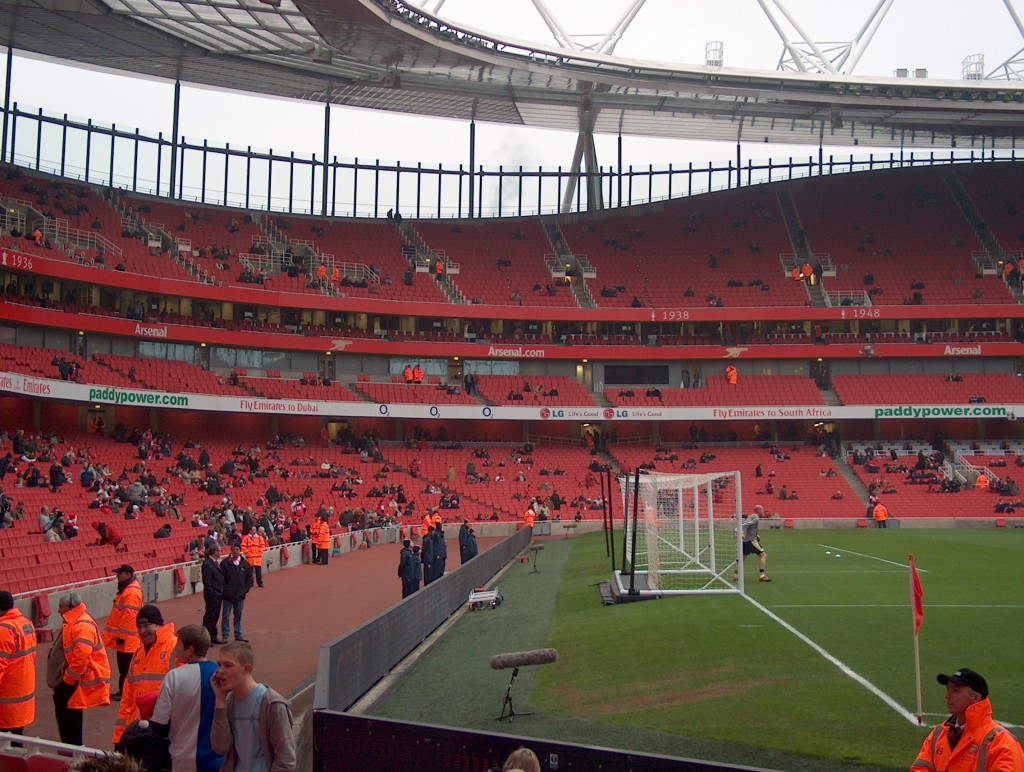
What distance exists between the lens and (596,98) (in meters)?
56.8

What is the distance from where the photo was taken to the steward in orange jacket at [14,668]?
845 centimetres

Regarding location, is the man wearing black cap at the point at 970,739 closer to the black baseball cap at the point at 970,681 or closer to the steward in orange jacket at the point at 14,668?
the black baseball cap at the point at 970,681

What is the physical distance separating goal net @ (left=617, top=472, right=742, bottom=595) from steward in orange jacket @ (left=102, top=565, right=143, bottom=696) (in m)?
8.72

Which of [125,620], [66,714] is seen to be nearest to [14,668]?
[66,714]

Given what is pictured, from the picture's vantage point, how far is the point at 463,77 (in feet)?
175

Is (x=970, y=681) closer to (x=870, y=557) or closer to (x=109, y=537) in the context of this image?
(x=870, y=557)

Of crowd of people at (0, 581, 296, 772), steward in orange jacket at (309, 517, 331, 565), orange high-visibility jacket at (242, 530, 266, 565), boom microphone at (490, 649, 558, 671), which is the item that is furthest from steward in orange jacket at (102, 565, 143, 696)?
steward in orange jacket at (309, 517, 331, 565)

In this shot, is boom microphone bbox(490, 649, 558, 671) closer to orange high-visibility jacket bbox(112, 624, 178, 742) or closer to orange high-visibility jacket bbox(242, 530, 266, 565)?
orange high-visibility jacket bbox(112, 624, 178, 742)

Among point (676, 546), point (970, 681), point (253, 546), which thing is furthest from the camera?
point (676, 546)

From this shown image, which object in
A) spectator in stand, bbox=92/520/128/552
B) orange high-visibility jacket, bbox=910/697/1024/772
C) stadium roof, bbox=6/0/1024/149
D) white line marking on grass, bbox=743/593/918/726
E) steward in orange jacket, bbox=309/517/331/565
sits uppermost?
stadium roof, bbox=6/0/1024/149

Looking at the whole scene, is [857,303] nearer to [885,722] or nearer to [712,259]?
[712,259]

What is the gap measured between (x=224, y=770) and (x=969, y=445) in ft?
181

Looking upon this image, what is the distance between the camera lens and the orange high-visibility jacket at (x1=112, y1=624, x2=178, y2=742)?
27.0ft

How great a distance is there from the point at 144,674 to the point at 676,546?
19873 millimetres
